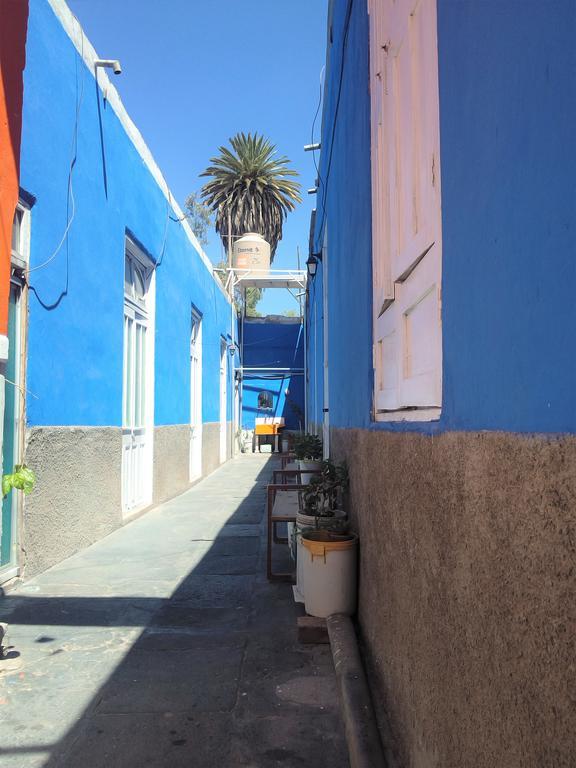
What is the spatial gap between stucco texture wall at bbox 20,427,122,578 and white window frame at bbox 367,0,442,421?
313 cm

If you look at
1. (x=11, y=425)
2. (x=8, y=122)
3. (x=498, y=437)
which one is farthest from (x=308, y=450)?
(x=498, y=437)

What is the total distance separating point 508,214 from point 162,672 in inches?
121

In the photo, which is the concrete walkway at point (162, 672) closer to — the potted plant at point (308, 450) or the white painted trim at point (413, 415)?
the white painted trim at point (413, 415)

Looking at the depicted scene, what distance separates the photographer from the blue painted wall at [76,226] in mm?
4902

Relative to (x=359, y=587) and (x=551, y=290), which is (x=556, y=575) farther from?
(x=359, y=587)

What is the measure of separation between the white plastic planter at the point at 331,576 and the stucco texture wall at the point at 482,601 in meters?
1.15

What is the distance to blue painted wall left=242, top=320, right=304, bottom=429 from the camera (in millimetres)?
22500

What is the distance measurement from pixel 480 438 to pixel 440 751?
→ 0.95 metres

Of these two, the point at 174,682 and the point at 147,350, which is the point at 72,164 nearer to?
the point at 147,350

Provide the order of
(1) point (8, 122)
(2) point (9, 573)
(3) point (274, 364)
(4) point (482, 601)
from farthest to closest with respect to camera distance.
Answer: (3) point (274, 364), (2) point (9, 573), (1) point (8, 122), (4) point (482, 601)

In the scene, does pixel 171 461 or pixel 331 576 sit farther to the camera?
pixel 171 461

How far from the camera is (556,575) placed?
38.4 inches

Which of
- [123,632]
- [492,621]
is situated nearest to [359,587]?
[123,632]

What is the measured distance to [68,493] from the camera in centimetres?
550
